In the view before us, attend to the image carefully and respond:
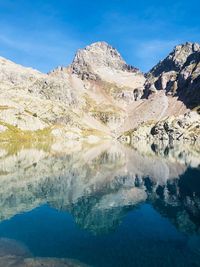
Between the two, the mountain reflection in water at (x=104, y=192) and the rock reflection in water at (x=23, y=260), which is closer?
the rock reflection in water at (x=23, y=260)

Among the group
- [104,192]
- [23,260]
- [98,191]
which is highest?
[98,191]

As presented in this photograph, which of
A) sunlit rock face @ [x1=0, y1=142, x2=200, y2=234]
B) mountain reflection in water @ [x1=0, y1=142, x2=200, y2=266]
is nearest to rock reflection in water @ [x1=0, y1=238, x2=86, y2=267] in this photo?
mountain reflection in water @ [x1=0, y1=142, x2=200, y2=266]

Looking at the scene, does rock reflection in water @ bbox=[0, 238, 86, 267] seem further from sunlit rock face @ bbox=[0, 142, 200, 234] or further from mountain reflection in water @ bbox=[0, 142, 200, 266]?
sunlit rock face @ bbox=[0, 142, 200, 234]

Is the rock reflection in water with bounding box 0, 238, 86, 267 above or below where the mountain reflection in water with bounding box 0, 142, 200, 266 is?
below

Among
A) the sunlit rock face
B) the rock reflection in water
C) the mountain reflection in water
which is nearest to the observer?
the rock reflection in water

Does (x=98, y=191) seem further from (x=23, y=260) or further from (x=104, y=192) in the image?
(x=23, y=260)

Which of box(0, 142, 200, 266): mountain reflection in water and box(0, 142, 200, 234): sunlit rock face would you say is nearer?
box(0, 142, 200, 266): mountain reflection in water

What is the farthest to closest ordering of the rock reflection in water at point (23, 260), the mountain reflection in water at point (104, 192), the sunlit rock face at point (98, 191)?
1. the sunlit rock face at point (98, 191)
2. the mountain reflection in water at point (104, 192)
3. the rock reflection in water at point (23, 260)

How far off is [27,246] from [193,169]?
8986cm

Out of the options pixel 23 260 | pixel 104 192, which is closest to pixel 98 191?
pixel 104 192

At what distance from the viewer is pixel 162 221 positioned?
2357 inches

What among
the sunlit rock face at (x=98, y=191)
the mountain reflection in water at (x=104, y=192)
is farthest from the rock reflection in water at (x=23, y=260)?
the sunlit rock face at (x=98, y=191)

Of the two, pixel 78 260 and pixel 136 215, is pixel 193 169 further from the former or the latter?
pixel 78 260

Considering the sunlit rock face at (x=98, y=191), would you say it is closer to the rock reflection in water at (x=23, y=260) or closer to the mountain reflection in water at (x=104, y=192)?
the mountain reflection in water at (x=104, y=192)
